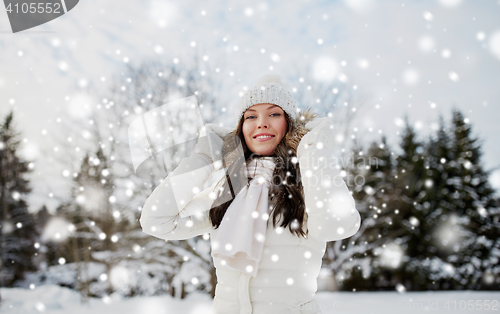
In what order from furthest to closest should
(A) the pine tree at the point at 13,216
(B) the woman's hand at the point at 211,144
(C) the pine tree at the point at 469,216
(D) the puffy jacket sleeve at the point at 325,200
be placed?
1. (A) the pine tree at the point at 13,216
2. (C) the pine tree at the point at 469,216
3. (B) the woman's hand at the point at 211,144
4. (D) the puffy jacket sleeve at the point at 325,200

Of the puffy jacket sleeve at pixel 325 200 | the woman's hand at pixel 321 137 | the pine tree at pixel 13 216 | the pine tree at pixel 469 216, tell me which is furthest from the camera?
the pine tree at pixel 13 216

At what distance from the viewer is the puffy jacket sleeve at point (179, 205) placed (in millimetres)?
1567

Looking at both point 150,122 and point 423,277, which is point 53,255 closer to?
point 150,122

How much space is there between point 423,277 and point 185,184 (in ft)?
39.8

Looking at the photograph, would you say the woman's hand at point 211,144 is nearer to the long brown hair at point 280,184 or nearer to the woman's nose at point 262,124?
the long brown hair at point 280,184

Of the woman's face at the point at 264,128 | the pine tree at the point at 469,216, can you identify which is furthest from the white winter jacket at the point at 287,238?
the pine tree at the point at 469,216

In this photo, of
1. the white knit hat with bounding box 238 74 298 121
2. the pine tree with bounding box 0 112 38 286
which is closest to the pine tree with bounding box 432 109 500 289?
the white knit hat with bounding box 238 74 298 121

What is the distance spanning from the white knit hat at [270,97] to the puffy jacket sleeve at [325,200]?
0.53 metres

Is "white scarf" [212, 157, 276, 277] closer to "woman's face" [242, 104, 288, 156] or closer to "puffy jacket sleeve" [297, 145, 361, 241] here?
"woman's face" [242, 104, 288, 156]

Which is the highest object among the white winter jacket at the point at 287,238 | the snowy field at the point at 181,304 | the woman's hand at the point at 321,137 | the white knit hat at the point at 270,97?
the white knit hat at the point at 270,97

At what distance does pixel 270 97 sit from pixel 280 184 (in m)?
0.60

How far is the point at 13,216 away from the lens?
36.4 ft

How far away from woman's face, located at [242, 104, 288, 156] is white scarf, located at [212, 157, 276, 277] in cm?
15

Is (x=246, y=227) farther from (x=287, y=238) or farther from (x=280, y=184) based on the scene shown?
(x=280, y=184)
